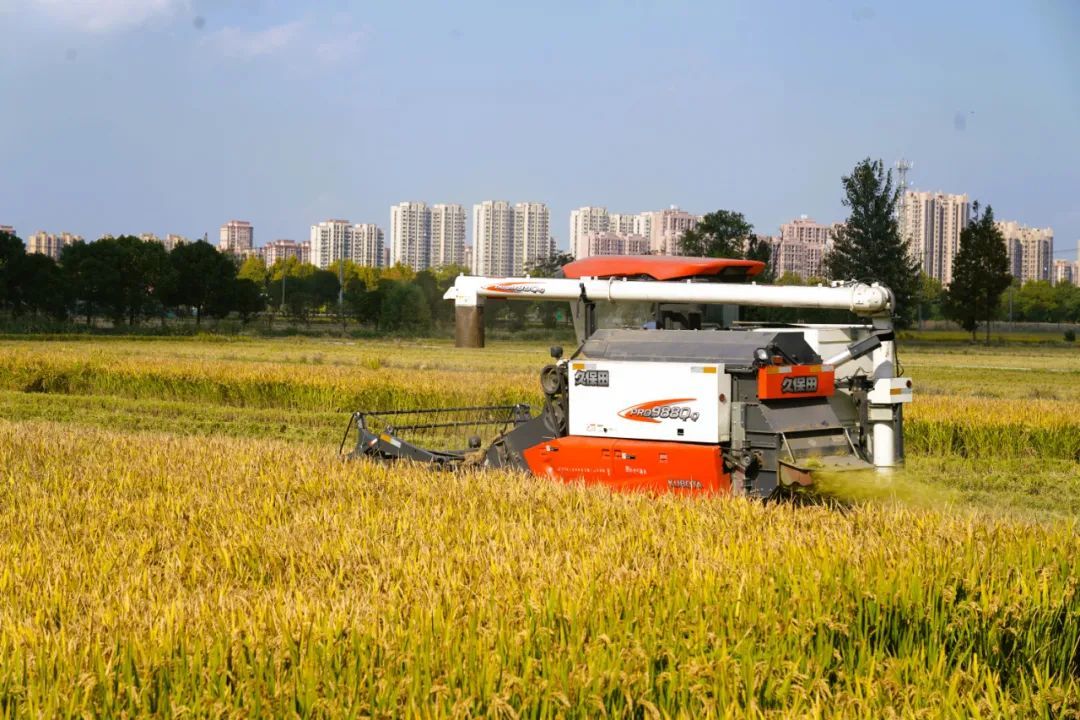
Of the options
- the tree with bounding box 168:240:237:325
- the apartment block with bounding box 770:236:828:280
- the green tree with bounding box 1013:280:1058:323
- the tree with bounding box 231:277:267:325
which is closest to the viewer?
the tree with bounding box 168:240:237:325

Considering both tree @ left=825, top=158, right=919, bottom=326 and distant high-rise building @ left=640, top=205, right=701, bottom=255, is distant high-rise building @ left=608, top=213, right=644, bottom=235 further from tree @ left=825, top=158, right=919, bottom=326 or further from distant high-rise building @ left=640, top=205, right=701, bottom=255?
tree @ left=825, top=158, right=919, bottom=326

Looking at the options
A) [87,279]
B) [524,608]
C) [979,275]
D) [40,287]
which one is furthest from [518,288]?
[87,279]

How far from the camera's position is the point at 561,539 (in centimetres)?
734

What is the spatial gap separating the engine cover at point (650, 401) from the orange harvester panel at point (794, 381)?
30 cm

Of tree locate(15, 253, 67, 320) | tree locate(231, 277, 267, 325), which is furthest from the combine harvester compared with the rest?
tree locate(231, 277, 267, 325)

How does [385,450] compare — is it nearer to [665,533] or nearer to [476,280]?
[476,280]

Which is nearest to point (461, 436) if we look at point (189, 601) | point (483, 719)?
point (189, 601)

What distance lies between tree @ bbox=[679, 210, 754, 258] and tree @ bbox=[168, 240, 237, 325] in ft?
106

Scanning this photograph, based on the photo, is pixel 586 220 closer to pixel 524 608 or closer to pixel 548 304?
pixel 548 304

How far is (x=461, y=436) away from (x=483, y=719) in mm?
14373

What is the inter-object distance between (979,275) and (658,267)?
62262mm

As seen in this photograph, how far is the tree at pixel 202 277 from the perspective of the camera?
8119 cm

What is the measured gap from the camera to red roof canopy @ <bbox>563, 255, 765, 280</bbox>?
1118 cm

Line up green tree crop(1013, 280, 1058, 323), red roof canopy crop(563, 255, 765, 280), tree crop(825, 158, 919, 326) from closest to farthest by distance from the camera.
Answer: red roof canopy crop(563, 255, 765, 280), tree crop(825, 158, 919, 326), green tree crop(1013, 280, 1058, 323)
